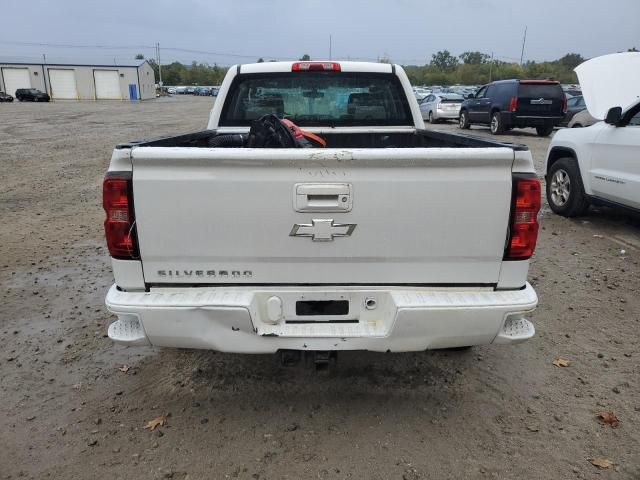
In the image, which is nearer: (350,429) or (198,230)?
(198,230)

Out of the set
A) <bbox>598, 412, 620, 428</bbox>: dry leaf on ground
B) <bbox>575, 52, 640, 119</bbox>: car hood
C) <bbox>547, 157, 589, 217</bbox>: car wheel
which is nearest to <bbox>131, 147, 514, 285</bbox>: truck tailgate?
<bbox>598, 412, 620, 428</bbox>: dry leaf on ground

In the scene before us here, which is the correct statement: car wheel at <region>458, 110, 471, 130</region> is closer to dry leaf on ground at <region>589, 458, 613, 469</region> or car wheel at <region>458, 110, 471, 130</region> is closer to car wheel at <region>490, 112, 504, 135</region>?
car wheel at <region>490, 112, 504, 135</region>

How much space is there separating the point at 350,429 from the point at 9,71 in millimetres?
83053

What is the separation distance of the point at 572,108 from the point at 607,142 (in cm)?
1487

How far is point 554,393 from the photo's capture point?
136 inches

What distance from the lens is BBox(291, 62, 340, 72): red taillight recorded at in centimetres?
479

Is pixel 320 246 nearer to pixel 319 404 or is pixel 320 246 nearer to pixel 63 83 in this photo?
pixel 319 404

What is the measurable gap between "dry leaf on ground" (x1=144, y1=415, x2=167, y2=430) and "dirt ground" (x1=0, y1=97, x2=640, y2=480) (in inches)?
1.4

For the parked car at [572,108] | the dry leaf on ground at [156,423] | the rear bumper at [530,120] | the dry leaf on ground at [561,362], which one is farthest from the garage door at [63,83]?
the dry leaf on ground at [561,362]

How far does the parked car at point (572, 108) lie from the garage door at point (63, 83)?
6963cm

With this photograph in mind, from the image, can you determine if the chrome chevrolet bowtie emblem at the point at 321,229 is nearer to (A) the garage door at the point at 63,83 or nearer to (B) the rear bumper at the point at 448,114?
(B) the rear bumper at the point at 448,114

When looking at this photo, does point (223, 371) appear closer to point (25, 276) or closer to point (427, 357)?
point (427, 357)

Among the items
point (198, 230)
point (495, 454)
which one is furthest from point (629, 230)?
point (198, 230)

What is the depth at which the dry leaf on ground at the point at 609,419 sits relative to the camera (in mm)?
3113
